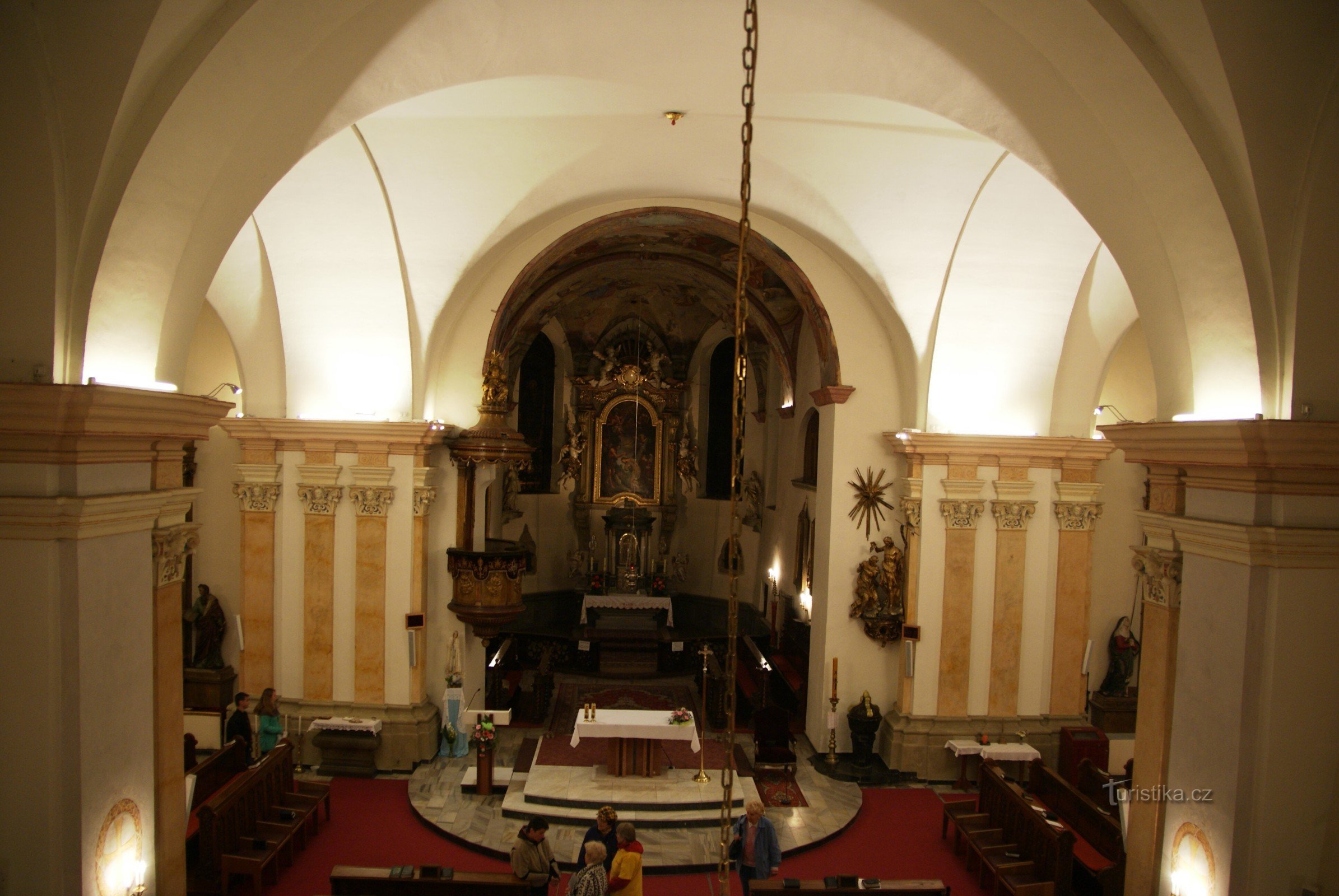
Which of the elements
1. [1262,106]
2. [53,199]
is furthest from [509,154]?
[1262,106]

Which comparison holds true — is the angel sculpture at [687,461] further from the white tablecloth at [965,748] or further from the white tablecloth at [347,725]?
the white tablecloth at [347,725]

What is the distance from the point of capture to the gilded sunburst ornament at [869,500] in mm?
11961

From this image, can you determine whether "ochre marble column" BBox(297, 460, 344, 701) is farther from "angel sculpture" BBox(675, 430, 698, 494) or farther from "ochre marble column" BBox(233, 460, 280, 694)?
"angel sculpture" BBox(675, 430, 698, 494)

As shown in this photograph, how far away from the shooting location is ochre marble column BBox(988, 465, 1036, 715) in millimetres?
11477

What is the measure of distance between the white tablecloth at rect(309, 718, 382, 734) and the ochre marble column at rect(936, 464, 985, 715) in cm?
715

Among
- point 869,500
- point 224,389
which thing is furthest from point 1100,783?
point 224,389

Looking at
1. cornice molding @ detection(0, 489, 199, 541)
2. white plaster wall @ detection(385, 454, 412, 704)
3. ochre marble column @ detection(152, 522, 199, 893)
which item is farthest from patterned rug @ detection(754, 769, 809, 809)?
cornice molding @ detection(0, 489, 199, 541)

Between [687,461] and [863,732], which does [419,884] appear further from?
[687,461]

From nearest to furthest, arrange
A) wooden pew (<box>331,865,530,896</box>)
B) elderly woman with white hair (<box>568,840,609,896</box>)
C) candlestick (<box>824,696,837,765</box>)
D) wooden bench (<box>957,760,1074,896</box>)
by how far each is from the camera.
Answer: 1. elderly woman with white hair (<box>568,840,609,896</box>)
2. wooden pew (<box>331,865,530,896</box>)
3. wooden bench (<box>957,760,1074,896</box>)
4. candlestick (<box>824,696,837,765</box>)

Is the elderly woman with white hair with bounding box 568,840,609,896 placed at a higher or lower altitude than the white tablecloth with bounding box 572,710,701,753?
higher

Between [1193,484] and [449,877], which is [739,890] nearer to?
[449,877]

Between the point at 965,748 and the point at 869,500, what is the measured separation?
3.31 m

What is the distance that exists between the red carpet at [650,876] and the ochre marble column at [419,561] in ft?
4.40

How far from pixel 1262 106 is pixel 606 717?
8695mm
